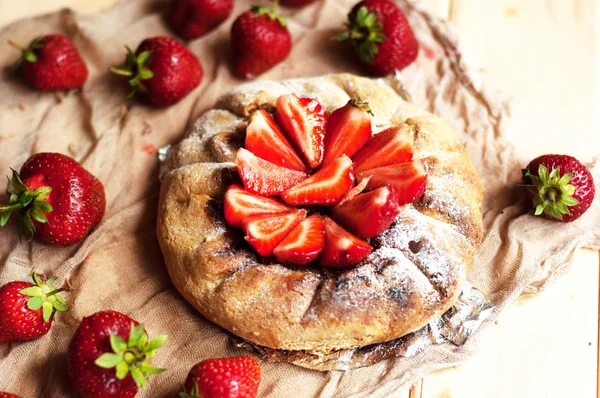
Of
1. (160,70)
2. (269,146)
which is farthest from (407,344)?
(160,70)

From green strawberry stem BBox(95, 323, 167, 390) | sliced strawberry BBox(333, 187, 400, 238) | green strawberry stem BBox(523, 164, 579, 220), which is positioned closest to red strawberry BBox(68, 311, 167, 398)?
green strawberry stem BBox(95, 323, 167, 390)

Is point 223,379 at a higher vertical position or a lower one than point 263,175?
lower

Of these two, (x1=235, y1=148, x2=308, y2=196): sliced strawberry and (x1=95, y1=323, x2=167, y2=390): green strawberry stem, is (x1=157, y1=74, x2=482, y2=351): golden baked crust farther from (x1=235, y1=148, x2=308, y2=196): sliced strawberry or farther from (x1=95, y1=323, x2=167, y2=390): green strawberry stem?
(x1=95, y1=323, x2=167, y2=390): green strawberry stem

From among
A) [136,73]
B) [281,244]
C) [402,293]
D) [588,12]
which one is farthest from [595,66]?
[136,73]

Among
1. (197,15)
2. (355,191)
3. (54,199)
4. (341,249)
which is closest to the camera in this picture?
(341,249)

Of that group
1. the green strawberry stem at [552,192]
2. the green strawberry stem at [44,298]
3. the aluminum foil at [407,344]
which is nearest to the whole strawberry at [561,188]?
the green strawberry stem at [552,192]

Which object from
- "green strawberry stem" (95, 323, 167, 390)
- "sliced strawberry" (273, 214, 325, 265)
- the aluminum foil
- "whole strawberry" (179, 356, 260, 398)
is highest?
"sliced strawberry" (273, 214, 325, 265)

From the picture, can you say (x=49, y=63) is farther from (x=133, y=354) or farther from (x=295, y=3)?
(x=133, y=354)
